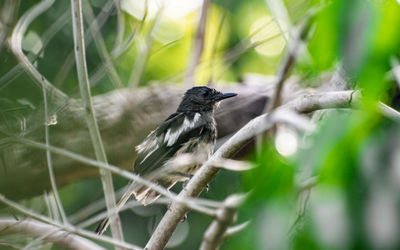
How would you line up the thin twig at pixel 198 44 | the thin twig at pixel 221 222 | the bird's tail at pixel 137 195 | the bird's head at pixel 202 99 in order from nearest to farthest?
1. the thin twig at pixel 221 222
2. the bird's tail at pixel 137 195
3. the thin twig at pixel 198 44
4. the bird's head at pixel 202 99

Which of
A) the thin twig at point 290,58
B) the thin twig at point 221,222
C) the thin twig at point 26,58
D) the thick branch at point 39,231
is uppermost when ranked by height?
the thin twig at point 290,58

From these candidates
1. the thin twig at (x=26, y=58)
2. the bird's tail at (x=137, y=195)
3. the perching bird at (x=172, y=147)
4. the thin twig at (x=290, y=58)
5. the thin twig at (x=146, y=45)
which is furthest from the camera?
the perching bird at (x=172, y=147)

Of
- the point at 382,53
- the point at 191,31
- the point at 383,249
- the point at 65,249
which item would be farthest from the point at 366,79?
the point at 191,31

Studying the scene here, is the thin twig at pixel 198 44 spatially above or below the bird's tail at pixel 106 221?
above

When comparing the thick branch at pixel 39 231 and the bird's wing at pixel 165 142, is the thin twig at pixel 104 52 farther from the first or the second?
the thick branch at pixel 39 231

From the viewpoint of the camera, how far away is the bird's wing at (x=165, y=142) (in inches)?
171

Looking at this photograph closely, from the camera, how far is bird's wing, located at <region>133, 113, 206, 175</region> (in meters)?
4.34

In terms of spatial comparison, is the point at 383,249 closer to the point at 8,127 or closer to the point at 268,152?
the point at 268,152

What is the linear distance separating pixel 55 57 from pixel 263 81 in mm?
2218

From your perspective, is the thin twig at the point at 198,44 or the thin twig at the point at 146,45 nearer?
the thin twig at the point at 146,45

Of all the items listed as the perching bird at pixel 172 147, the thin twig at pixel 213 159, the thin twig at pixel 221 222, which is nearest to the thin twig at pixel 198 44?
the perching bird at pixel 172 147

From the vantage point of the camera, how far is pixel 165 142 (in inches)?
174

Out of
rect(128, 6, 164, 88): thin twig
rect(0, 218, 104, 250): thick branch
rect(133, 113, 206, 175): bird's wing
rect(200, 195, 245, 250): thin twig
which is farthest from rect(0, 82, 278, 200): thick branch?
rect(200, 195, 245, 250): thin twig

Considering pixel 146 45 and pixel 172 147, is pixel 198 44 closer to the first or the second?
pixel 146 45
